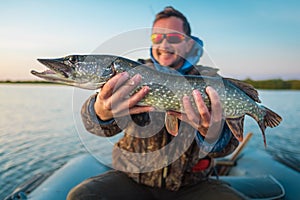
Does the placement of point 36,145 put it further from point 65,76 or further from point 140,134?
point 65,76

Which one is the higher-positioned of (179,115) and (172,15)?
(172,15)

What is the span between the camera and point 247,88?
249cm

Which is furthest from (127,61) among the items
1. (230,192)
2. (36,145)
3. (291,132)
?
(291,132)

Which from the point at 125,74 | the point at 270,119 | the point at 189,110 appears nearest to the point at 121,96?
the point at 125,74

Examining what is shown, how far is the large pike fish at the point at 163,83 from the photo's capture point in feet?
7.18

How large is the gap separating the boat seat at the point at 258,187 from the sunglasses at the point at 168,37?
186 cm

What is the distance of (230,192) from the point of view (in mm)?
2648

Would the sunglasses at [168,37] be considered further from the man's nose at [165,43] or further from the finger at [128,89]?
the finger at [128,89]

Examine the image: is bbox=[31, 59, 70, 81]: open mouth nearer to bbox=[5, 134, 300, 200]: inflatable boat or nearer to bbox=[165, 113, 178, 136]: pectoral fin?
bbox=[165, 113, 178, 136]: pectoral fin

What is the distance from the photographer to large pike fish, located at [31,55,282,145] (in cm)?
219

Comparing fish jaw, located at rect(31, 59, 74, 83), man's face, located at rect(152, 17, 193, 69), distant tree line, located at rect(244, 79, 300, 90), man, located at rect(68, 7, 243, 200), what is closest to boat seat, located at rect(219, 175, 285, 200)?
man, located at rect(68, 7, 243, 200)

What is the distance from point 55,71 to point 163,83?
852 millimetres

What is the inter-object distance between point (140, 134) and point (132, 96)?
2.29 feet

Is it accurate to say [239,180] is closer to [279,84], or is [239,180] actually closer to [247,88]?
[247,88]
